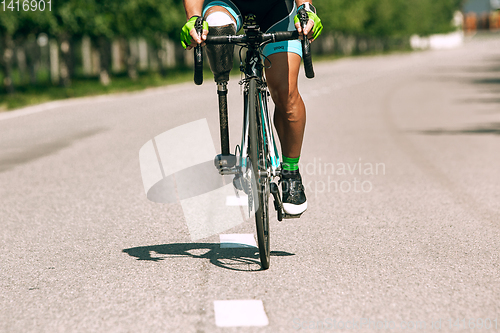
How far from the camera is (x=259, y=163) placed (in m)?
4.19

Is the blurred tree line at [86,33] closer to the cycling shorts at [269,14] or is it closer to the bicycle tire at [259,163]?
the cycling shorts at [269,14]

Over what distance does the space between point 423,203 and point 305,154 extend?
3159mm

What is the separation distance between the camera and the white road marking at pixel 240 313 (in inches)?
135

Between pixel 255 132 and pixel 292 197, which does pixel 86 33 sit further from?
pixel 255 132

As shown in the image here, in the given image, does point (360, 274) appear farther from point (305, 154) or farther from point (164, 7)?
point (164, 7)

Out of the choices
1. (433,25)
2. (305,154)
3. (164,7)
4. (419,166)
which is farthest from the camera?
(433,25)

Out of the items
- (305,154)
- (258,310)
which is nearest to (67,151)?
(305,154)

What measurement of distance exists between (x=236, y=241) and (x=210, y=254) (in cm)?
36

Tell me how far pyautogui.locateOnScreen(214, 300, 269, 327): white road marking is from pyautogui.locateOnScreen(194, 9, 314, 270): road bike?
1.57ft

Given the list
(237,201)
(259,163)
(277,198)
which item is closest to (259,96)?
(259,163)

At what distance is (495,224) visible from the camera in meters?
5.59

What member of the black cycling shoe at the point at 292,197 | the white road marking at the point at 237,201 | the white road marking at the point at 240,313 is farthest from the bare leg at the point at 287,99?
the white road marking at the point at 237,201

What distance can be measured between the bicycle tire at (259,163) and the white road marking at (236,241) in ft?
2.12

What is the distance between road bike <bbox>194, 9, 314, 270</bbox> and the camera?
13.5 feet
